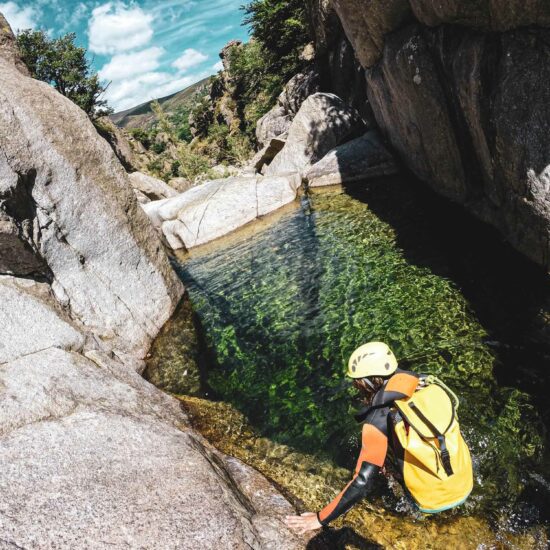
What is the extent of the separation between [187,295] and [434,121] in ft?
36.8

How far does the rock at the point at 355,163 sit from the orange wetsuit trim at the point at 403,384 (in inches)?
787

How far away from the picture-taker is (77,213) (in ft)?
34.5

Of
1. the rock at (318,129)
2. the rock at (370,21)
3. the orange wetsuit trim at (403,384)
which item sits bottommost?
the orange wetsuit trim at (403,384)

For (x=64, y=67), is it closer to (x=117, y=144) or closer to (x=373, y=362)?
(x=117, y=144)

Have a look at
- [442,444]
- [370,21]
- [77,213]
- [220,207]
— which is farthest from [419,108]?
[442,444]

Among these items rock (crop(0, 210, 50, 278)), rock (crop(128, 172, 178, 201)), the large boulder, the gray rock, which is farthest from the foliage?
rock (crop(0, 210, 50, 278))

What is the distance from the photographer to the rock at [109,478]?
3998mm

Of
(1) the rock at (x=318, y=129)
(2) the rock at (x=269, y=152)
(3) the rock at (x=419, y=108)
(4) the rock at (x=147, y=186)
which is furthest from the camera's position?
(4) the rock at (x=147, y=186)

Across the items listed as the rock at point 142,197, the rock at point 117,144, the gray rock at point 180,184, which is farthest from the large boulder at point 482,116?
the rock at point 117,144

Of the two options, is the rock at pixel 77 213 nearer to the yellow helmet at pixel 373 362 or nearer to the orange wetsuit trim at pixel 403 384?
the yellow helmet at pixel 373 362

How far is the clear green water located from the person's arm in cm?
200

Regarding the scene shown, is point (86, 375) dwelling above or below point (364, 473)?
above

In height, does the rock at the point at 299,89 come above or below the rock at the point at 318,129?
above

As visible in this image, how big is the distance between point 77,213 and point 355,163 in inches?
652
